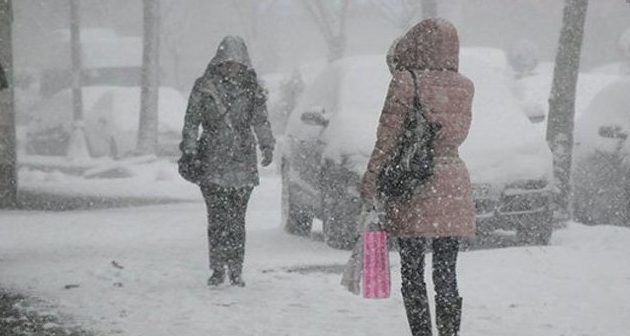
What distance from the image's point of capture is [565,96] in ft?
41.0

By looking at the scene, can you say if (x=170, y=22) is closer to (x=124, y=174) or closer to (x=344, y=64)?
(x=124, y=174)

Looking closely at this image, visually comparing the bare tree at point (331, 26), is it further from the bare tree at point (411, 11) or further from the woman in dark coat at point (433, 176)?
the woman in dark coat at point (433, 176)

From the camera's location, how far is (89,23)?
47.7 metres

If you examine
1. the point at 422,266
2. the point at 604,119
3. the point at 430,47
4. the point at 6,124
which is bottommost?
the point at 6,124

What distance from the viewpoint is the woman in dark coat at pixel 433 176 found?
17.9ft

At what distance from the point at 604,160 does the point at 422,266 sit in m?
6.86

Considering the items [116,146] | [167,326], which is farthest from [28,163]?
[167,326]

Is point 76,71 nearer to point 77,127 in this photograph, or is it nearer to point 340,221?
point 77,127

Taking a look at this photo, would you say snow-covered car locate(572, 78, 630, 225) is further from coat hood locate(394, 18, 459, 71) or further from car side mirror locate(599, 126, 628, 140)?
coat hood locate(394, 18, 459, 71)

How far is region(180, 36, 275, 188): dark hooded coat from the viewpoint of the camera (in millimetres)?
8039

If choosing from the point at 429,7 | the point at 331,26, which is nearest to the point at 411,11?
the point at 331,26

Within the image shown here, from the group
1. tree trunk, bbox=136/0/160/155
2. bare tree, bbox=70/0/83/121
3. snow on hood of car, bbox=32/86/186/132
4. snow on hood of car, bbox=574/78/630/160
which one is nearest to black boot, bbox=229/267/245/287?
snow on hood of car, bbox=574/78/630/160

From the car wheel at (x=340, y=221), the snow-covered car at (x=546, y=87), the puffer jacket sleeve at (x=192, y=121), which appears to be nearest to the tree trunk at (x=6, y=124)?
the car wheel at (x=340, y=221)

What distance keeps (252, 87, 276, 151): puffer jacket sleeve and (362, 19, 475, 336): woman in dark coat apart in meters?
2.58
